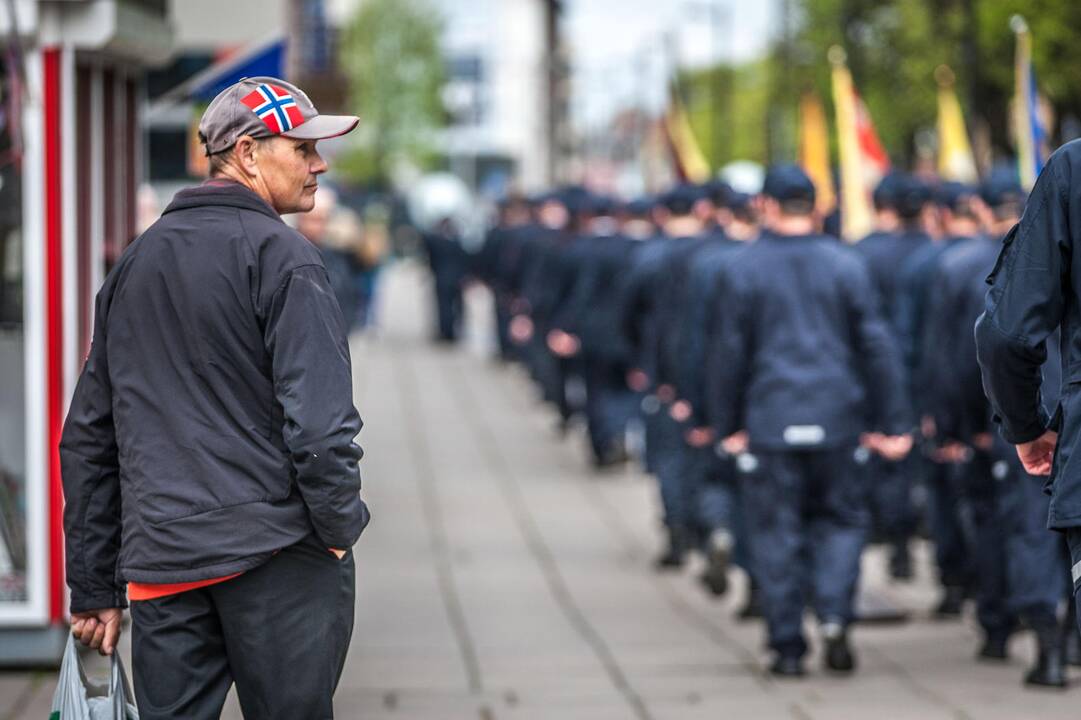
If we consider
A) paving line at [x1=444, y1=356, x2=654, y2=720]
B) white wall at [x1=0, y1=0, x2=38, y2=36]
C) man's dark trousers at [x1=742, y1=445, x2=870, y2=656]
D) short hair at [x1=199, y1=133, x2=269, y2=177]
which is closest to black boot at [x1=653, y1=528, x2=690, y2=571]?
paving line at [x1=444, y1=356, x2=654, y2=720]

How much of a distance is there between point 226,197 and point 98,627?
3.37 ft

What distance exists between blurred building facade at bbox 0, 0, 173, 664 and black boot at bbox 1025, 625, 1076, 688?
386cm

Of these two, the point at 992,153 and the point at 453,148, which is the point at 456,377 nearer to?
the point at 992,153

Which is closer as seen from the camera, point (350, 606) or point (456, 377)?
point (350, 606)

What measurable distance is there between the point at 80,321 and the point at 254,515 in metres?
4.47

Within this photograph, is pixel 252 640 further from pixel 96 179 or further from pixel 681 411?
pixel 681 411

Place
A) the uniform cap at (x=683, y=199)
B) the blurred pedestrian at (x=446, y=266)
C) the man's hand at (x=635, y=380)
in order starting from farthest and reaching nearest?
the blurred pedestrian at (x=446, y=266)
the man's hand at (x=635, y=380)
the uniform cap at (x=683, y=199)

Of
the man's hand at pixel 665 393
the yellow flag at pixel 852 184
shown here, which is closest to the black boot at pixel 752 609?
the man's hand at pixel 665 393

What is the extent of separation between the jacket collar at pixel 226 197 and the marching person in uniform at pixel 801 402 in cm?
451

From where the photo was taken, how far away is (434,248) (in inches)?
1240

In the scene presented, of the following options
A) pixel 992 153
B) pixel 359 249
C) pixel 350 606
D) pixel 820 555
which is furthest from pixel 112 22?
pixel 992 153

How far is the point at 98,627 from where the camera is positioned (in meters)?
4.90

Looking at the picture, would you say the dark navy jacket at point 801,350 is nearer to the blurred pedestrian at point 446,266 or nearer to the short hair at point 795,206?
the short hair at point 795,206

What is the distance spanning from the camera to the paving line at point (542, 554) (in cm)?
877
